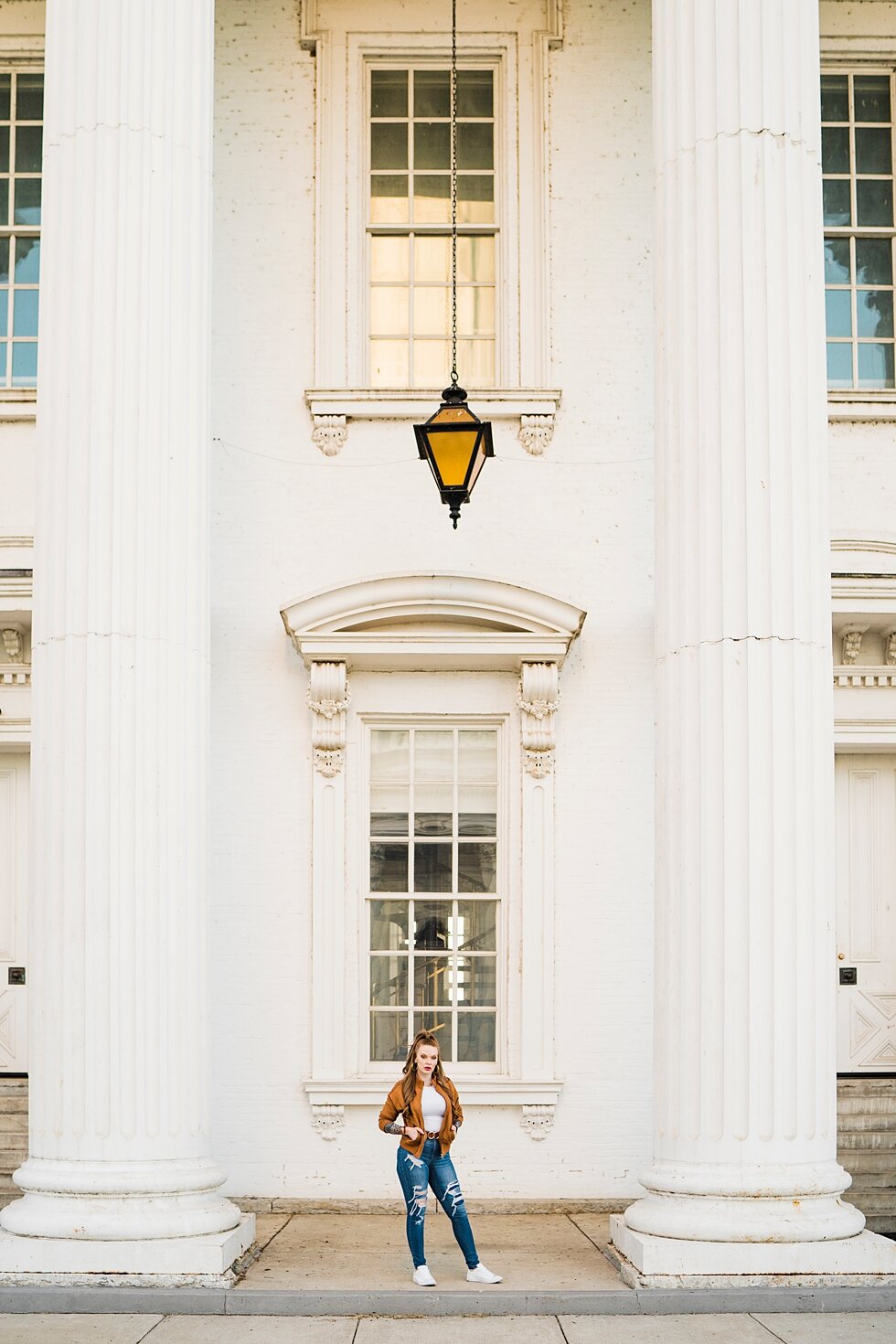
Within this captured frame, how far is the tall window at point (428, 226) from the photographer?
1322 centimetres

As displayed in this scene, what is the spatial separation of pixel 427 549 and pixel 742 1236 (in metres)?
5.56

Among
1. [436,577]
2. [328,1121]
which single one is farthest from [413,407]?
[328,1121]

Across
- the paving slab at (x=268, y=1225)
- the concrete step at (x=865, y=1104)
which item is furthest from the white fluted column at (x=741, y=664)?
the concrete step at (x=865, y=1104)

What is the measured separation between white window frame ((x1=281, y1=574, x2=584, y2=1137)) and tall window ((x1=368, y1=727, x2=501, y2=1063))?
154 mm

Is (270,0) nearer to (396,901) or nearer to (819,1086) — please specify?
(396,901)

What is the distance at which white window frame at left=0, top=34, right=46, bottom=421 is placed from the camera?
12.8m

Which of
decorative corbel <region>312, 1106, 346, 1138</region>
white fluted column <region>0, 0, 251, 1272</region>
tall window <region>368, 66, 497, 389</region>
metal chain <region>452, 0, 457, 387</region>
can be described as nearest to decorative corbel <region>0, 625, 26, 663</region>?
white fluted column <region>0, 0, 251, 1272</region>

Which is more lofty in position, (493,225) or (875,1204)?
(493,225)

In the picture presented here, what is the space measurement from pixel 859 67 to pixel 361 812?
695 centimetres

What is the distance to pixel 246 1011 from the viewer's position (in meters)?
12.4

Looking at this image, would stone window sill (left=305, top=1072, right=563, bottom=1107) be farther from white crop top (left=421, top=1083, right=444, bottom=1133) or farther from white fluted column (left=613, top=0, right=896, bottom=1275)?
white crop top (left=421, top=1083, right=444, bottom=1133)

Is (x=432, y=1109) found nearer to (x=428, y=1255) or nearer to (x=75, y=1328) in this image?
(x=428, y=1255)

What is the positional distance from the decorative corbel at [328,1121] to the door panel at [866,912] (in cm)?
374

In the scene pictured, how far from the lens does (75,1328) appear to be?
8789 mm
